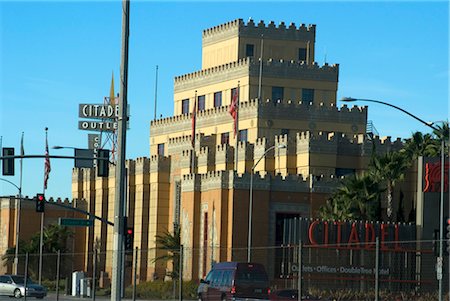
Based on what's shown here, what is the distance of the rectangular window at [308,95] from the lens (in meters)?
99.2

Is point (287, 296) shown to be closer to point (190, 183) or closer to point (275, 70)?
point (190, 183)

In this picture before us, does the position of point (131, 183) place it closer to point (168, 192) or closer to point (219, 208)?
point (168, 192)

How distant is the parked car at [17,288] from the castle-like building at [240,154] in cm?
1402

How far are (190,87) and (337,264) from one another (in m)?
40.5

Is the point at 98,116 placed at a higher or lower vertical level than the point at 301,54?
lower

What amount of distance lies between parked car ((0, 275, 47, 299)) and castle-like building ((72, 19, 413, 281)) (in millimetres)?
14022

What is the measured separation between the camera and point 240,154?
295 ft

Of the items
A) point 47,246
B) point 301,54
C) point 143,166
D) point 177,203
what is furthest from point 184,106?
point 47,246

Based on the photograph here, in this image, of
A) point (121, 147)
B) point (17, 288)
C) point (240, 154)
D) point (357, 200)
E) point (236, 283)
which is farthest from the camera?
point (240, 154)

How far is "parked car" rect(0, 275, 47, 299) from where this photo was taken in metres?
66.8

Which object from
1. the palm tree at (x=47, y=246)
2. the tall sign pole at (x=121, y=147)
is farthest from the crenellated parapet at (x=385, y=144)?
the tall sign pole at (x=121, y=147)

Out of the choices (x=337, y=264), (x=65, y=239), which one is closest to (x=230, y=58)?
(x=65, y=239)

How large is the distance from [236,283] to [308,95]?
181 feet

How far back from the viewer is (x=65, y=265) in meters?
104
